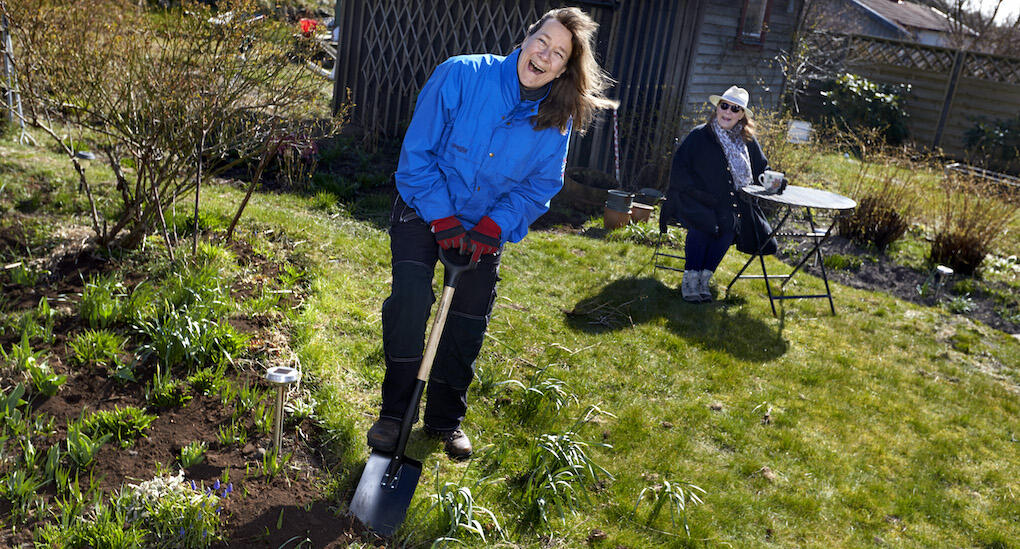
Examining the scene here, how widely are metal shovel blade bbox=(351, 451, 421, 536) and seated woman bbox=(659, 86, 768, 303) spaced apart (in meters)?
3.60

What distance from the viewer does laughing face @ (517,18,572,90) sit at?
2.98 metres

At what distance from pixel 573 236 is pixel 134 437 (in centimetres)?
506

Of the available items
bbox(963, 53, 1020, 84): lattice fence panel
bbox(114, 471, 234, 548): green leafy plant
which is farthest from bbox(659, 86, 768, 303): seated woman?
bbox(963, 53, 1020, 84): lattice fence panel

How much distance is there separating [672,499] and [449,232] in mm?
1470

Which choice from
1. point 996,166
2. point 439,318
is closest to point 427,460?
point 439,318

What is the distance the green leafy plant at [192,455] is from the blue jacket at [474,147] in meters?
1.20

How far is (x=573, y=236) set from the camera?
753cm

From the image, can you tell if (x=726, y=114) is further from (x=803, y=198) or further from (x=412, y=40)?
(x=412, y=40)

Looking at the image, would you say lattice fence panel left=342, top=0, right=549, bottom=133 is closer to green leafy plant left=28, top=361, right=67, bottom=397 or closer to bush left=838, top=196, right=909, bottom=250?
bush left=838, top=196, right=909, bottom=250

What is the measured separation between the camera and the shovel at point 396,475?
281 centimetres

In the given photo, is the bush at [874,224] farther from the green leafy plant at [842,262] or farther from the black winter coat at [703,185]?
the black winter coat at [703,185]

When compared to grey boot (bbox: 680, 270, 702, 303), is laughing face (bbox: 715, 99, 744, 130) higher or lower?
higher

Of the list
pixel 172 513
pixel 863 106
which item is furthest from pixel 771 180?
pixel 863 106

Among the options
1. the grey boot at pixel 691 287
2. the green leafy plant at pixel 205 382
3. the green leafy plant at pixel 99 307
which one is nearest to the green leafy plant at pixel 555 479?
the green leafy plant at pixel 205 382
